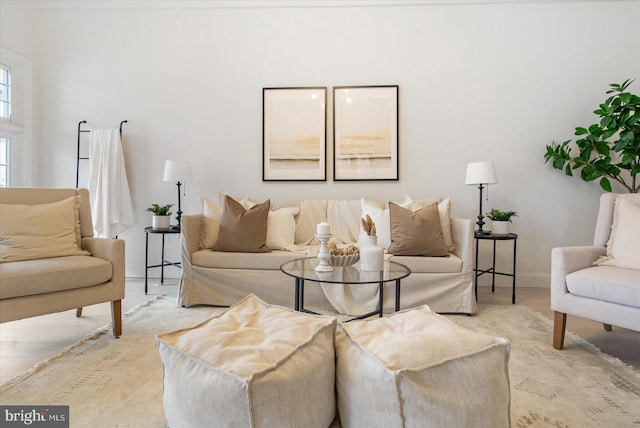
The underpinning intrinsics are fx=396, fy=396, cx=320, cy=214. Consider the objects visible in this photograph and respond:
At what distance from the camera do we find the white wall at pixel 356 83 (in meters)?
3.92

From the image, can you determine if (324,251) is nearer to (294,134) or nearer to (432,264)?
(432,264)

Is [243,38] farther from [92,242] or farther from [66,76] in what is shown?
[92,242]

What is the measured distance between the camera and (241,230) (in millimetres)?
3182

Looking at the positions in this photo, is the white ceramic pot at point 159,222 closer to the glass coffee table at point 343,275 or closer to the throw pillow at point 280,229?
the throw pillow at point 280,229

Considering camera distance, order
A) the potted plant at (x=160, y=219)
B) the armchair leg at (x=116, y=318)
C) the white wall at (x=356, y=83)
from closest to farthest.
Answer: the armchair leg at (x=116, y=318), the potted plant at (x=160, y=219), the white wall at (x=356, y=83)

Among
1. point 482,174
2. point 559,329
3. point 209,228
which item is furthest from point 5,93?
point 559,329

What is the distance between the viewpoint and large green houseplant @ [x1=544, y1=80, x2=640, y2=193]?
11.0 feet

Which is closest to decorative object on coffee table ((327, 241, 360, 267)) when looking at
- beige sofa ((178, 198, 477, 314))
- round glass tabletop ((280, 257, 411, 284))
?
round glass tabletop ((280, 257, 411, 284))

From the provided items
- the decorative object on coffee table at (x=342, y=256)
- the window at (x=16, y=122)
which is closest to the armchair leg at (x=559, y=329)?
the decorative object on coffee table at (x=342, y=256)

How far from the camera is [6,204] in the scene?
8.29 feet

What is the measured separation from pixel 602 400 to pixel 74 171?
189 inches

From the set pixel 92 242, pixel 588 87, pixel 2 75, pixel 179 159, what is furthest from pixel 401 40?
pixel 2 75

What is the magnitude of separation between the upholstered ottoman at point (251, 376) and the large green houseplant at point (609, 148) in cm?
336

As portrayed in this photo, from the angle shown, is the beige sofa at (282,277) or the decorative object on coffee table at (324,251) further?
the beige sofa at (282,277)
